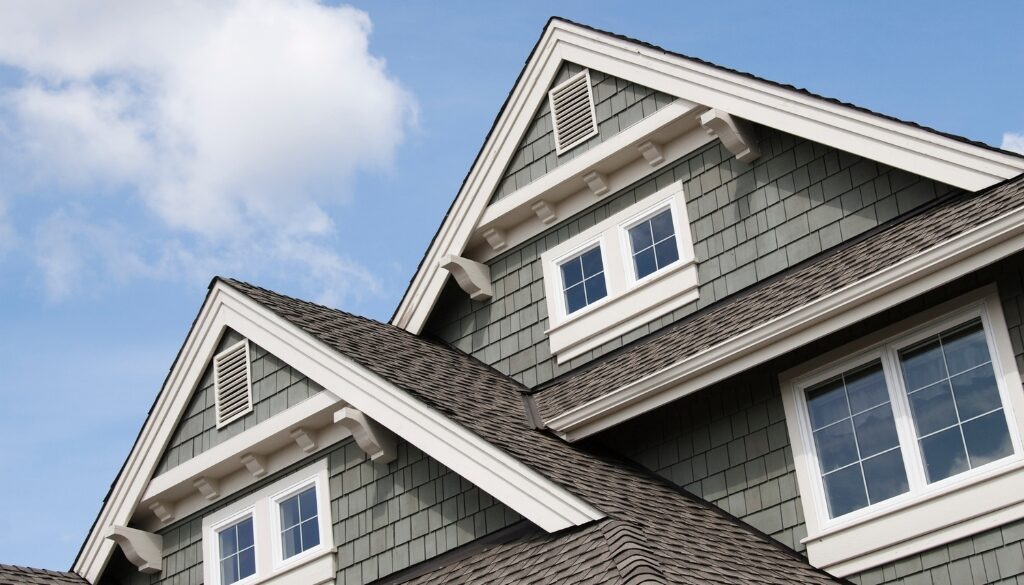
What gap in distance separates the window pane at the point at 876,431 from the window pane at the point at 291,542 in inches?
231

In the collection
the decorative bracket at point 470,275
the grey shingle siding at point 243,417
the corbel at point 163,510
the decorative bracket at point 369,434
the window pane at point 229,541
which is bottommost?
the window pane at point 229,541

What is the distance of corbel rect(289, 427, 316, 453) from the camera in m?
14.1

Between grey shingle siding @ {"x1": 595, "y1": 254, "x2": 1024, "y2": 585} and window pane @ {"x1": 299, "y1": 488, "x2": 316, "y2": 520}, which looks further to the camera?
window pane @ {"x1": 299, "y1": 488, "x2": 316, "y2": 520}

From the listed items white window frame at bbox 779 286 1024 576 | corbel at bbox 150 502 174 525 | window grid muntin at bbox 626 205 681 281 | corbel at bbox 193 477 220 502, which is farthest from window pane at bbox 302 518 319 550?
white window frame at bbox 779 286 1024 576

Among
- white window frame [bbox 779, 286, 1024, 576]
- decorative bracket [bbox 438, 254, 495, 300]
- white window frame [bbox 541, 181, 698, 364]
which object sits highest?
decorative bracket [bbox 438, 254, 495, 300]

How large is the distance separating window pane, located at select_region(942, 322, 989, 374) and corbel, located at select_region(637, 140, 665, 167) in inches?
176

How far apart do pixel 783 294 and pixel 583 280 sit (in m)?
3.15

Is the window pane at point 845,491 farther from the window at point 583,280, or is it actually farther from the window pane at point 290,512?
the window pane at point 290,512

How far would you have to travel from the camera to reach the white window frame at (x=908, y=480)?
10539mm

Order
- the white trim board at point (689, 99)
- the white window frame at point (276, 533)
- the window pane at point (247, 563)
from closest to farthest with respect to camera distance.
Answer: the white trim board at point (689, 99), the white window frame at point (276, 533), the window pane at point (247, 563)

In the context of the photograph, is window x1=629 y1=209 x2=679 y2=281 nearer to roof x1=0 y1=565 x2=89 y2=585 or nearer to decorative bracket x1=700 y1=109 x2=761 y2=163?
decorative bracket x1=700 y1=109 x2=761 y2=163

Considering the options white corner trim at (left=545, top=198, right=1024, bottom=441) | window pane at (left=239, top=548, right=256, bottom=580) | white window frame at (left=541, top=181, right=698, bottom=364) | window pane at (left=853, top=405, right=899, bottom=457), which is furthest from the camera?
window pane at (left=239, top=548, right=256, bottom=580)

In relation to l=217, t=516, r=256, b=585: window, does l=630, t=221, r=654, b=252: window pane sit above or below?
above

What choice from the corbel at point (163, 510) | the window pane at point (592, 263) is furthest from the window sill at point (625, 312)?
the corbel at point (163, 510)
